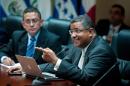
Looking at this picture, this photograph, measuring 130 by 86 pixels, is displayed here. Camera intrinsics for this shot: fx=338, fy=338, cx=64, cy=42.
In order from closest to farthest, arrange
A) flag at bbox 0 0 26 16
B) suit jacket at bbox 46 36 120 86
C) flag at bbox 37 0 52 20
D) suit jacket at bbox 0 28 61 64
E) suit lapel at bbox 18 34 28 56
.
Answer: suit jacket at bbox 46 36 120 86 < suit jacket at bbox 0 28 61 64 < suit lapel at bbox 18 34 28 56 < flag at bbox 37 0 52 20 < flag at bbox 0 0 26 16

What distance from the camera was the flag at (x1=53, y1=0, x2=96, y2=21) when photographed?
205 inches

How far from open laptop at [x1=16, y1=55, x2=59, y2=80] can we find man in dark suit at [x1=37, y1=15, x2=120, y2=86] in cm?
10

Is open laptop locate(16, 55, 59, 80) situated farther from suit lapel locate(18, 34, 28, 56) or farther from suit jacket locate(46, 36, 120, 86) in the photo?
suit lapel locate(18, 34, 28, 56)

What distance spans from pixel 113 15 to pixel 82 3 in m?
0.52

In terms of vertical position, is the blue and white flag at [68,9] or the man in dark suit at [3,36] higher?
the blue and white flag at [68,9]

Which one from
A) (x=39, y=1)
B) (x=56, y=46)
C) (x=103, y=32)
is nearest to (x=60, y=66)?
(x=56, y=46)

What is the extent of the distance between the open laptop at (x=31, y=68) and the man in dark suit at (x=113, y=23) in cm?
235

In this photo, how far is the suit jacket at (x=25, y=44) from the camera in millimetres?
3479

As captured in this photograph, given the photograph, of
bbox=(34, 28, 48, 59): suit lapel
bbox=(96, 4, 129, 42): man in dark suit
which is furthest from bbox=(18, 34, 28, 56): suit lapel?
bbox=(96, 4, 129, 42): man in dark suit

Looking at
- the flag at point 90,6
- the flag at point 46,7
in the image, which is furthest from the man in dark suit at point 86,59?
the flag at point 46,7

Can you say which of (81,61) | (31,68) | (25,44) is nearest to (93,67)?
(81,61)

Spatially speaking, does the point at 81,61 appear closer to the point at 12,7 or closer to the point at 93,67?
the point at 93,67

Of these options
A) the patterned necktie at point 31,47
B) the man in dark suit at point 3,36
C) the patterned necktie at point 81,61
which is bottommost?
the man in dark suit at point 3,36

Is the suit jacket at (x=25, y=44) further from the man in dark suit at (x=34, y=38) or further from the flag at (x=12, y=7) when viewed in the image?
the flag at (x=12, y=7)
